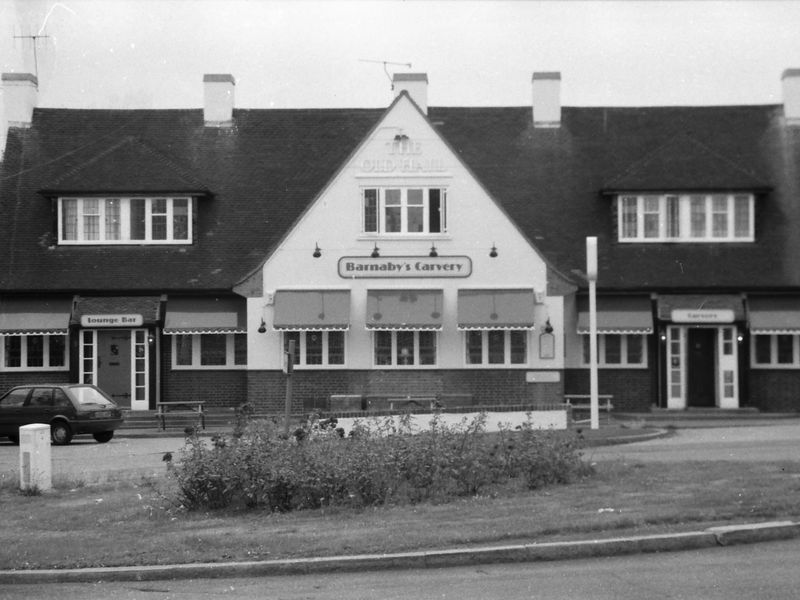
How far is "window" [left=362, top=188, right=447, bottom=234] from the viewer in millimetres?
36438

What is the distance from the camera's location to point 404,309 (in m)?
35.8

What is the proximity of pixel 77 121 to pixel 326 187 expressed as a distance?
1127 cm

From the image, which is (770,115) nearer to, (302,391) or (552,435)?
(302,391)

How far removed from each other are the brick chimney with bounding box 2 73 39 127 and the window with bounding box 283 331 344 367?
13.2 meters

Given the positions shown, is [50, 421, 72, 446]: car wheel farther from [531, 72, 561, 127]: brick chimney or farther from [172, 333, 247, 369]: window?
[531, 72, 561, 127]: brick chimney

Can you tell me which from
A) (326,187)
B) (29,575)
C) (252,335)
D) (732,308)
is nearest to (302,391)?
(252,335)

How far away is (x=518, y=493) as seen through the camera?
15750mm

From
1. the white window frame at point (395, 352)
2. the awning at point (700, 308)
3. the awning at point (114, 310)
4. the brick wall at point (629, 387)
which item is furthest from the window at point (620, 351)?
the awning at point (114, 310)

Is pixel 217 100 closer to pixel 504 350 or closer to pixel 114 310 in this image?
pixel 114 310

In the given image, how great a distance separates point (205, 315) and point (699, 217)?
15234mm

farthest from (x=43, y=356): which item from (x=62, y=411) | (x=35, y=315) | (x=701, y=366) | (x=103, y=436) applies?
(x=701, y=366)

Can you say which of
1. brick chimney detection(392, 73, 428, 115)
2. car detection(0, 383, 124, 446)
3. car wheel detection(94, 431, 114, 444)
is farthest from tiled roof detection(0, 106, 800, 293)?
car wheel detection(94, 431, 114, 444)

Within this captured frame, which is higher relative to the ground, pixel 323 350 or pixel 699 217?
pixel 699 217

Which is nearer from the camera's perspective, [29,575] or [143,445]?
[29,575]
